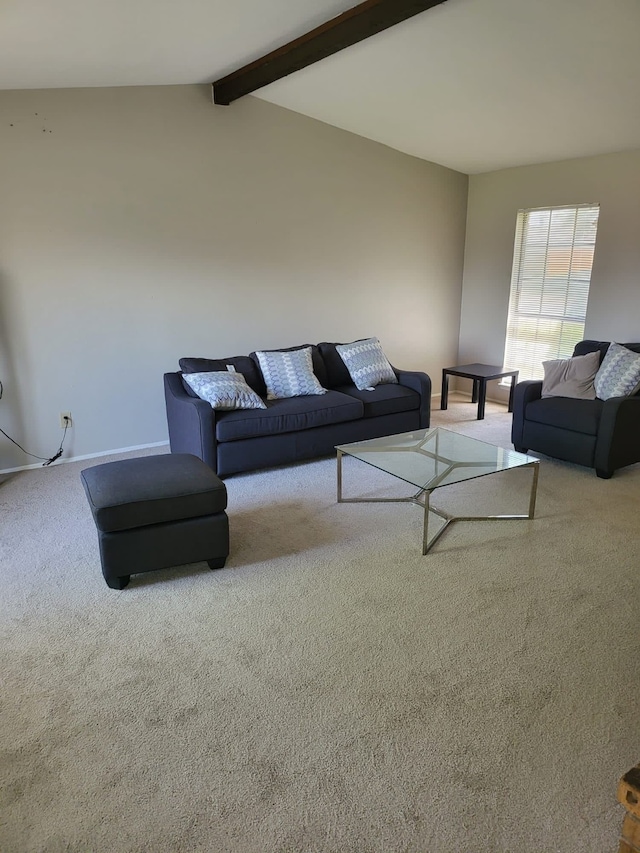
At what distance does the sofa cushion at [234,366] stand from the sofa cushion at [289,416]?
0.85 ft

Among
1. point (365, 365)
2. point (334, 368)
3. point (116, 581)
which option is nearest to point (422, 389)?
point (365, 365)

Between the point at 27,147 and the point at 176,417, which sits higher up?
the point at 27,147

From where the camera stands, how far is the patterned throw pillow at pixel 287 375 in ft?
14.5

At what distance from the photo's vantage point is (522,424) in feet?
14.4

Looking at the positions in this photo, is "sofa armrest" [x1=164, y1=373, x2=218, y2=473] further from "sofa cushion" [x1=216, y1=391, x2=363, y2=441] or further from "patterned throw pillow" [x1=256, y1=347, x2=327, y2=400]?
"patterned throw pillow" [x1=256, y1=347, x2=327, y2=400]

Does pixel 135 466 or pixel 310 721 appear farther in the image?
pixel 135 466

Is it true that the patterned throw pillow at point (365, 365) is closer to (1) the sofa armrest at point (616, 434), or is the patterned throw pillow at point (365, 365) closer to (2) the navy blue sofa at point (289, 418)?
(2) the navy blue sofa at point (289, 418)

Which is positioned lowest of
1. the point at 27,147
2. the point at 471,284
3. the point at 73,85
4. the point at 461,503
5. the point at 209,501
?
the point at 461,503

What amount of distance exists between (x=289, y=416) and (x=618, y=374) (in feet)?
7.54

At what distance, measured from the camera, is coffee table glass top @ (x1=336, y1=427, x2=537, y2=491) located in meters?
3.15

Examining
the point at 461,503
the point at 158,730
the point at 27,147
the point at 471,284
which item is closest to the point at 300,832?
the point at 158,730

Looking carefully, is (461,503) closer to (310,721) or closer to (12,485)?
(310,721)

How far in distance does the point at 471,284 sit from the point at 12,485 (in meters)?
4.54

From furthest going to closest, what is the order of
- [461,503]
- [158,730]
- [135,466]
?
[461,503], [135,466], [158,730]
